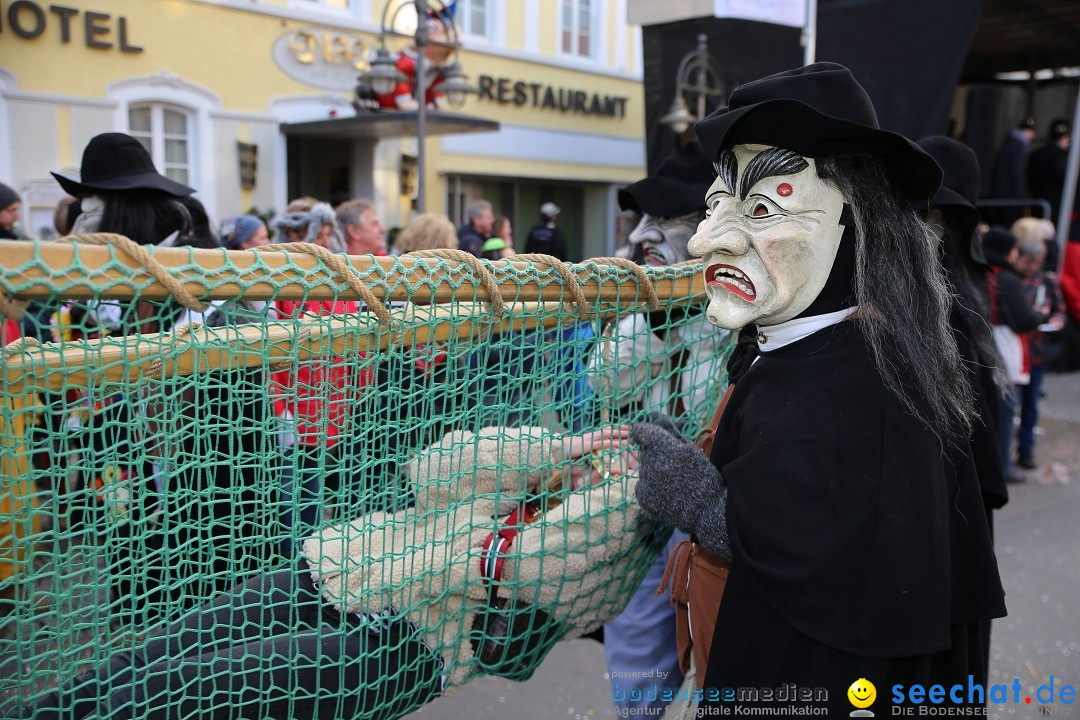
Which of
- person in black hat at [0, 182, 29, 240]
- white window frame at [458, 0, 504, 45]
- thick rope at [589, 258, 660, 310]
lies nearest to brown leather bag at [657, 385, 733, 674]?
thick rope at [589, 258, 660, 310]

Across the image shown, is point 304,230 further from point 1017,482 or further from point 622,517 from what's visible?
point 1017,482

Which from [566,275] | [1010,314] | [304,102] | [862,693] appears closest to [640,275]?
[566,275]

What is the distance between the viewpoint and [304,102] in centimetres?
968

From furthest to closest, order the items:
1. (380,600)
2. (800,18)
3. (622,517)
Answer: (800,18) → (622,517) → (380,600)

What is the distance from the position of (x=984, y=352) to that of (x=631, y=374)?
0.93 meters

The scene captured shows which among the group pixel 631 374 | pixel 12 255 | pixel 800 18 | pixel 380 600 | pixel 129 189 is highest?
pixel 800 18

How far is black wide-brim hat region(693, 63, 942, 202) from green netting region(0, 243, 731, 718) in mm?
360

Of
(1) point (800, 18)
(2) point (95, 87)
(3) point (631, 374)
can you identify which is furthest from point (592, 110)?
(3) point (631, 374)

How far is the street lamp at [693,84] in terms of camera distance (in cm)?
689

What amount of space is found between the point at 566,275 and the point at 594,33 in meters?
12.3

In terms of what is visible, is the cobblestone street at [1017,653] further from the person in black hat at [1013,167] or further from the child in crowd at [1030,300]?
the person in black hat at [1013,167]

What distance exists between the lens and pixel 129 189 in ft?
8.38

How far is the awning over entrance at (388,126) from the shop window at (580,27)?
3.78 meters

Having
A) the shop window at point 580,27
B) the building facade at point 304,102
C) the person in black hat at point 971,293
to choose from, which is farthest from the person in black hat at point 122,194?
the shop window at point 580,27
